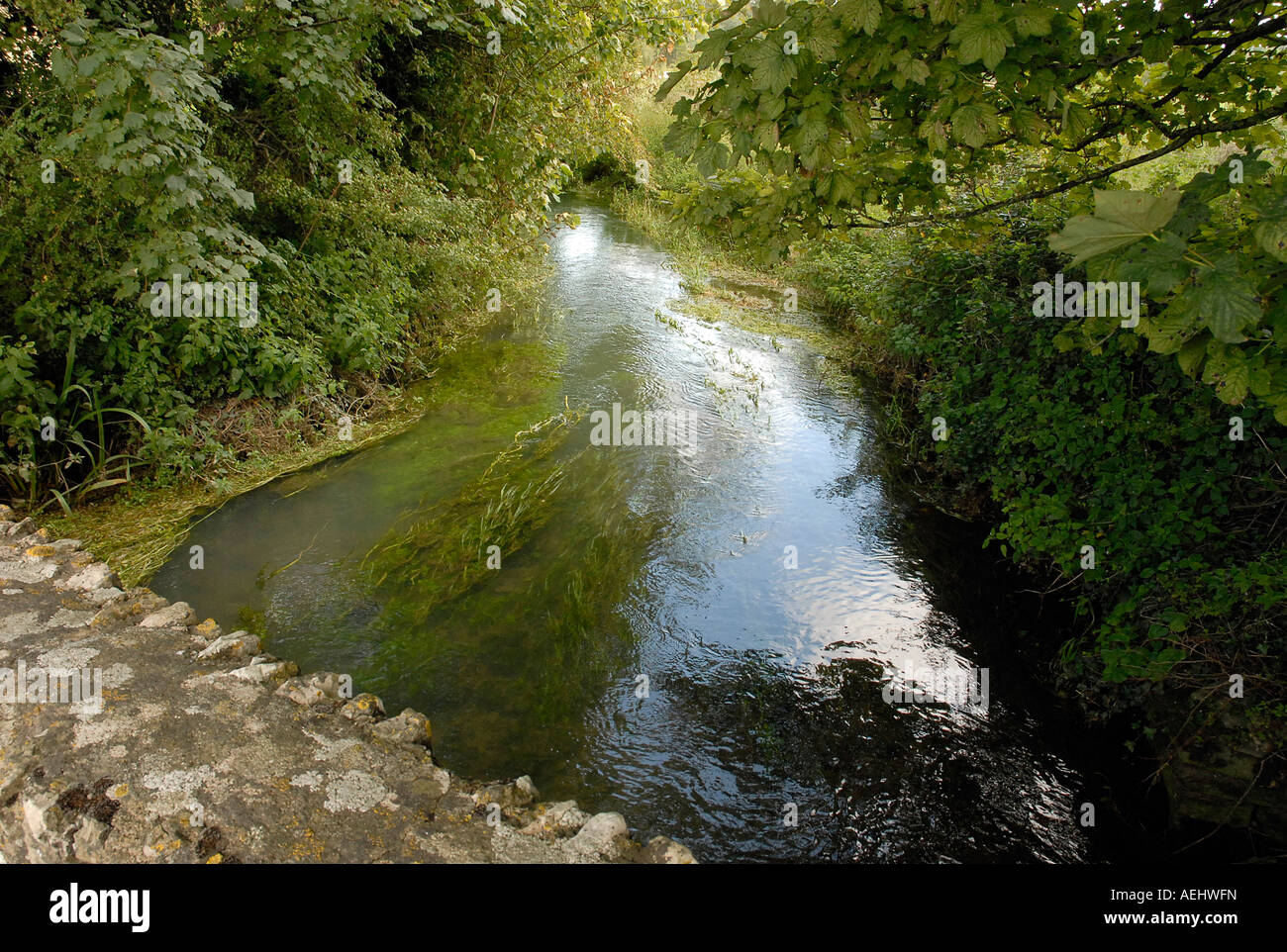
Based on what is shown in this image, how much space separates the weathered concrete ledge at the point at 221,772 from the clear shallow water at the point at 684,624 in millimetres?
771

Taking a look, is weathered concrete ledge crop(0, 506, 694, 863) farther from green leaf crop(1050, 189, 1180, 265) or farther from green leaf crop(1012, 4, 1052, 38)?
green leaf crop(1012, 4, 1052, 38)

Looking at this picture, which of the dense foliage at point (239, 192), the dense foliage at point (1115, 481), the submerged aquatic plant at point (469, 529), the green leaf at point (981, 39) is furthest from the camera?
the submerged aquatic plant at point (469, 529)

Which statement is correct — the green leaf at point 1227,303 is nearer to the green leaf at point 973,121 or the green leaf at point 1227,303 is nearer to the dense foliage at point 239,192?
the green leaf at point 973,121

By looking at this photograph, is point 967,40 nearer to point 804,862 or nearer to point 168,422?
point 804,862

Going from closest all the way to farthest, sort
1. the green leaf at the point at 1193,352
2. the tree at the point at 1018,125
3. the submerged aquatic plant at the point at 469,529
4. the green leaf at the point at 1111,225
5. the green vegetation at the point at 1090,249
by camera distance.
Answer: the green leaf at the point at 1111,225 < the tree at the point at 1018,125 < the green leaf at the point at 1193,352 < the green vegetation at the point at 1090,249 < the submerged aquatic plant at the point at 469,529

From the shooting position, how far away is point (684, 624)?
4656mm

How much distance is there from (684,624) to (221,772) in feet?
9.35

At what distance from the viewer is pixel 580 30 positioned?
8.02m

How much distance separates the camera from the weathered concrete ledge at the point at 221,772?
89.9 inches

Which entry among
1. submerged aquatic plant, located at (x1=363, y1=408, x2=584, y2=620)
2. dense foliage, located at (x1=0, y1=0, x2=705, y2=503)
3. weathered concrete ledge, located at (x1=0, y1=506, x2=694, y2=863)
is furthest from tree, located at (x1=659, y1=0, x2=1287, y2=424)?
dense foliage, located at (x1=0, y1=0, x2=705, y2=503)

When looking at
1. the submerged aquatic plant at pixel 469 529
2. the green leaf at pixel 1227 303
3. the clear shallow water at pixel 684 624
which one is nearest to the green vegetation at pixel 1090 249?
the green leaf at pixel 1227 303

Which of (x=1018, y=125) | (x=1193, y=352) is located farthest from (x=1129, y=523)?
(x=1193, y=352)

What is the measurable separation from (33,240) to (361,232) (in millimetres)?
2729

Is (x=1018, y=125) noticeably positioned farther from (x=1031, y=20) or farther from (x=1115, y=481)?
(x=1115, y=481)
